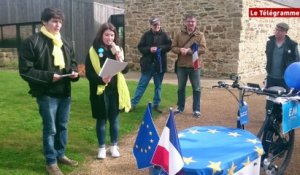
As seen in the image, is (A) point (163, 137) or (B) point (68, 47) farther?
(B) point (68, 47)

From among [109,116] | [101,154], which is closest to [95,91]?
[109,116]

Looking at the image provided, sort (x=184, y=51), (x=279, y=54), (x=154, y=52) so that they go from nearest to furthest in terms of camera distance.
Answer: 1. (x=279, y=54)
2. (x=184, y=51)
3. (x=154, y=52)

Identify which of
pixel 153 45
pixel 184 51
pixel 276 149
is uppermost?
pixel 153 45

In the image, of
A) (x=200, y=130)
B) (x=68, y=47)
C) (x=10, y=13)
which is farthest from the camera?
(x=10, y=13)

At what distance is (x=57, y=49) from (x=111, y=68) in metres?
0.66

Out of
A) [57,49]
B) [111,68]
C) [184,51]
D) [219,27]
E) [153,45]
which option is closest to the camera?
[57,49]

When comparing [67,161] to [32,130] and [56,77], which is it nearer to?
[56,77]

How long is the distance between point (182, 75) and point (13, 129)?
10.7 feet

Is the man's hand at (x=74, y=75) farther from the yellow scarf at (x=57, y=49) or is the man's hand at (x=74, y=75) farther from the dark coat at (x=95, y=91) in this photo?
the dark coat at (x=95, y=91)

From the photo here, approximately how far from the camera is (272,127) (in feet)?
13.4

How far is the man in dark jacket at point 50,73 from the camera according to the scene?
399cm

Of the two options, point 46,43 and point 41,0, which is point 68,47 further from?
point 41,0

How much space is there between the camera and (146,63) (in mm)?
7406

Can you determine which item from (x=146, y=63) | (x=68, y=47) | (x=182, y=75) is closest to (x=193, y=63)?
(x=182, y=75)
